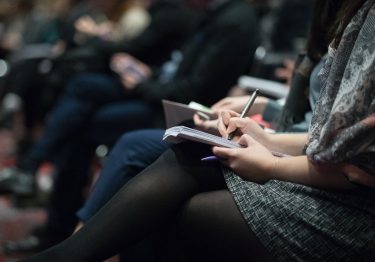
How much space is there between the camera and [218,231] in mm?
1368

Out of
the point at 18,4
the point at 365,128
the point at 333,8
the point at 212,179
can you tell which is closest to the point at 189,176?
the point at 212,179

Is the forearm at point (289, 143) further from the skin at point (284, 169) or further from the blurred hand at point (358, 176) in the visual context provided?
the blurred hand at point (358, 176)

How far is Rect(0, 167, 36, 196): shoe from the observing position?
3.27 metres

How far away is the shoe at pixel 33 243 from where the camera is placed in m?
2.56

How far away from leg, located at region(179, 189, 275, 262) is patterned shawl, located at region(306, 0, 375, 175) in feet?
0.63

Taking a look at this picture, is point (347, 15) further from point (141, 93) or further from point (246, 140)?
point (141, 93)

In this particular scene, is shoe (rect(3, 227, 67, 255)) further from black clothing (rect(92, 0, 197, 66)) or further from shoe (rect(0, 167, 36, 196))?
black clothing (rect(92, 0, 197, 66))

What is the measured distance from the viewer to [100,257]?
140 cm

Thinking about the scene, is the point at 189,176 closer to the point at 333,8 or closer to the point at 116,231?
the point at 116,231

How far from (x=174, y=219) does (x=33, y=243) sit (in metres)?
1.33

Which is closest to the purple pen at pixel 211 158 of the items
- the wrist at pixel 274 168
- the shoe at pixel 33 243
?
the wrist at pixel 274 168

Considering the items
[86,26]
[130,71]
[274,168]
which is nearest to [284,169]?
[274,168]

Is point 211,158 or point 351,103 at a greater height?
point 351,103

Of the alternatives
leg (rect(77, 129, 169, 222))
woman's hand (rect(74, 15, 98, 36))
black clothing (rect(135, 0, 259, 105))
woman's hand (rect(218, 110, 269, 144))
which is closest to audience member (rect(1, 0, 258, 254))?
black clothing (rect(135, 0, 259, 105))
